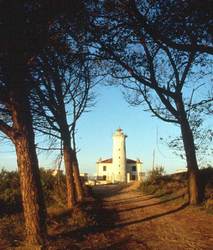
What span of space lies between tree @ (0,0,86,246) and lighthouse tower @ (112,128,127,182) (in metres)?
A: 54.4

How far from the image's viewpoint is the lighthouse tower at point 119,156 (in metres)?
64.6

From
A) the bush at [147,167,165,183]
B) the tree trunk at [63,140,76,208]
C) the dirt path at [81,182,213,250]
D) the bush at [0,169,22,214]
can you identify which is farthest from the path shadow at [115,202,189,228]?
the bush at [147,167,165,183]

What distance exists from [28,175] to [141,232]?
365 cm

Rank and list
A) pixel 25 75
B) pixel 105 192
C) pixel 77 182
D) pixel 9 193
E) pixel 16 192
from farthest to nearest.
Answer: pixel 105 192, pixel 16 192, pixel 9 193, pixel 77 182, pixel 25 75

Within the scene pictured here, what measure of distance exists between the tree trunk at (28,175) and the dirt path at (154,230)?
4.08 ft

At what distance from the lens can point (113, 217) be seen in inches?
559

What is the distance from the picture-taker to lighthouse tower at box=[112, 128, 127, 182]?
64.6 m

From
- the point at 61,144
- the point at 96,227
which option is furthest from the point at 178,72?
the point at 96,227

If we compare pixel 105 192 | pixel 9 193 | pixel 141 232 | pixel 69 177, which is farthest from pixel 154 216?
pixel 105 192

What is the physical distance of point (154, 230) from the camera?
1150cm

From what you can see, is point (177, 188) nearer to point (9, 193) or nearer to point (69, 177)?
point (69, 177)

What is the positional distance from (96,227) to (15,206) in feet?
32.4

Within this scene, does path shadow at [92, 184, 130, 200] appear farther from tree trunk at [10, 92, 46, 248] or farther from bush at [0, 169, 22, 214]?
tree trunk at [10, 92, 46, 248]

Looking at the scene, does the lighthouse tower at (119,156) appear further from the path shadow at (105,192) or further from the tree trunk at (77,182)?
the tree trunk at (77,182)
